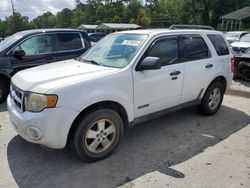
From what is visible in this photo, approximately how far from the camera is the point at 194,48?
194 inches

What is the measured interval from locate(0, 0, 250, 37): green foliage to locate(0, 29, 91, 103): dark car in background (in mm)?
46324

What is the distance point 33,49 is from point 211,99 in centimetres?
450

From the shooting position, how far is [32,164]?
12.1ft

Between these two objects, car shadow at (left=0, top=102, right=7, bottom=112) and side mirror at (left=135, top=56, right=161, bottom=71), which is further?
car shadow at (left=0, top=102, right=7, bottom=112)

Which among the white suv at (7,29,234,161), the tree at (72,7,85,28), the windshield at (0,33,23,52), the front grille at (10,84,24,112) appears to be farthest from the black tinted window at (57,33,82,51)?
the tree at (72,7,85,28)

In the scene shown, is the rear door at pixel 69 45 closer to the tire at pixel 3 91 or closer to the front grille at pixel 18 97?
the tire at pixel 3 91

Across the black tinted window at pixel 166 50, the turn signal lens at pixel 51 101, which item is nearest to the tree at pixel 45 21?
the black tinted window at pixel 166 50

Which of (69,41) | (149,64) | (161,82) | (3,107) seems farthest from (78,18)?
(149,64)

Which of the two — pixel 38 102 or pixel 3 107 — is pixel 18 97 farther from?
pixel 3 107

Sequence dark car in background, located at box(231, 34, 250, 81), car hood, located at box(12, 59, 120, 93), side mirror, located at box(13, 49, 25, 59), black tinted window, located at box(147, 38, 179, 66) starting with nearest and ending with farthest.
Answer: car hood, located at box(12, 59, 120, 93) < black tinted window, located at box(147, 38, 179, 66) < side mirror, located at box(13, 49, 25, 59) < dark car in background, located at box(231, 34, 250, 81)

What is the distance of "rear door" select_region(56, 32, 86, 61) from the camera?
283 inches

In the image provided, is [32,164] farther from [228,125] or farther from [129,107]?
[228,125]

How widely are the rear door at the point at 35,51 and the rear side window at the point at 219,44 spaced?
398 centimetres

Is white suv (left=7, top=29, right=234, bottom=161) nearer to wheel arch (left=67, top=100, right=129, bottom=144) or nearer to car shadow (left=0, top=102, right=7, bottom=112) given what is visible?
wheel arch (left=67, top=100, right=129, bottom=144)
